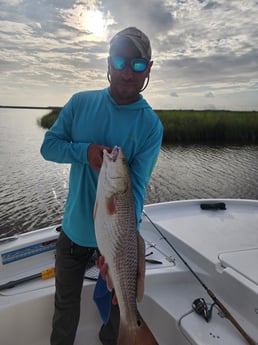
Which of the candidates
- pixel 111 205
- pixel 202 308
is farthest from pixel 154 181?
pixel 111 205

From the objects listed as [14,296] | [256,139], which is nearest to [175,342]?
[14,296]

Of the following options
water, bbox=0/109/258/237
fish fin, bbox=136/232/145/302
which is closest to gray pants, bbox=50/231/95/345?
fish fin, bbox=136/232/145/302

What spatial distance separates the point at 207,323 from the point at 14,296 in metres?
1.74

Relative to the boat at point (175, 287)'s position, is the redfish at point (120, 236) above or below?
above

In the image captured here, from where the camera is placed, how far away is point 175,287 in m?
3.01

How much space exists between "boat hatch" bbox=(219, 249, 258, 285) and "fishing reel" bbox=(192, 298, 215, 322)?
15.4 inches

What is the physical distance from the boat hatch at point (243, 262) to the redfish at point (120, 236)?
1.10 m

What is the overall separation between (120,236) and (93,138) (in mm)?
739

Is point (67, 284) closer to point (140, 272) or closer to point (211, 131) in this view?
point (140, 272)

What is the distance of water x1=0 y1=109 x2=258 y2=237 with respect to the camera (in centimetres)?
909

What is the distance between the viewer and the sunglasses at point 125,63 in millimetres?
1955

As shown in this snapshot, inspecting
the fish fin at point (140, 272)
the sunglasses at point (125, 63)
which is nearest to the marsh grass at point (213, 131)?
the sunglasses at point (125, 63)

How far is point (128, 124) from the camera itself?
2.13m

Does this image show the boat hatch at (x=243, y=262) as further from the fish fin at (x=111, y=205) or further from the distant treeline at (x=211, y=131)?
the distant treeline at (x=211, y=131)
